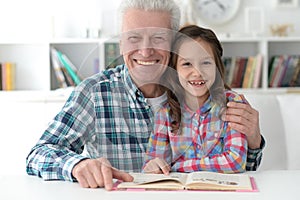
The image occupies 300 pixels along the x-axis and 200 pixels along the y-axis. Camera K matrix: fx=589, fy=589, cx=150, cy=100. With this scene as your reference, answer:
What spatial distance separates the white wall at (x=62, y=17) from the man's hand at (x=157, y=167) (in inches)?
116

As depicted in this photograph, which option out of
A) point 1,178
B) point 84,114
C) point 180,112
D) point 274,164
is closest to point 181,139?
point 180,112

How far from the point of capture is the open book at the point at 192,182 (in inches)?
54.4

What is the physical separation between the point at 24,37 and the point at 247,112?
3.07 metres

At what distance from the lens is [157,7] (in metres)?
1.62

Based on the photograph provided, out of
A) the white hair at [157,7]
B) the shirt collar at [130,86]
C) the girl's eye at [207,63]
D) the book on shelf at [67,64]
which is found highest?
the white hair at [157,7]

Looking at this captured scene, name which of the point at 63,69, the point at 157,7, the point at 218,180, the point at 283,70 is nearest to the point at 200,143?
the point at 218,180

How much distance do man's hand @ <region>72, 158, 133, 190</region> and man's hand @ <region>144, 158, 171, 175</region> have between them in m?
0.12

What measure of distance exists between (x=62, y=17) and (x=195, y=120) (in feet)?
10.1

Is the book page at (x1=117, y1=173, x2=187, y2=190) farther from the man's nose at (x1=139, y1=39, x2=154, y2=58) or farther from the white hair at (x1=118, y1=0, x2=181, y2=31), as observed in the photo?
the white hair at (x1=118, y1=0, x2=181, y2=31)

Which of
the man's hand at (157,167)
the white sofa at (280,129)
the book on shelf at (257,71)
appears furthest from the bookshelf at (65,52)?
the man's hand at (157,167)

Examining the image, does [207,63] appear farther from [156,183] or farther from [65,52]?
[65,52]

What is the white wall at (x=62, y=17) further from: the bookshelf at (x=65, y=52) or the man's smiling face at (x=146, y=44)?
the man's smiling face at (x=146, y=44)

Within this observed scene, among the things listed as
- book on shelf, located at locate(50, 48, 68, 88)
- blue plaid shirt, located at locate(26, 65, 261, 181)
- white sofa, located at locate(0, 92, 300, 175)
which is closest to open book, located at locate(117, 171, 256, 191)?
blue plaid shirt, located at locate(26, 65, 261, 181)

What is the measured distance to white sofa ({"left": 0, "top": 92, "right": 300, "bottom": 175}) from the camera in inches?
92.0
